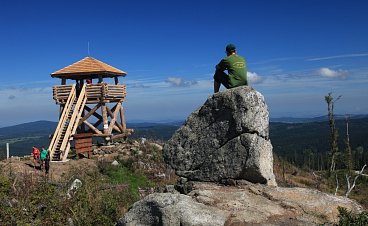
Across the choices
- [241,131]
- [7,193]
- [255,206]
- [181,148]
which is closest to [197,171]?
[181,148]

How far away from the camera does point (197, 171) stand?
320 inches

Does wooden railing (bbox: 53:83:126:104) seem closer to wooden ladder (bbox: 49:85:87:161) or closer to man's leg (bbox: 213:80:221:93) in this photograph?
wooden ladder (bbox: 49:85:87:161)

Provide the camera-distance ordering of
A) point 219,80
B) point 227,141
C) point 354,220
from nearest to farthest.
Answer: point 354,220
point 227,141
point 219,80

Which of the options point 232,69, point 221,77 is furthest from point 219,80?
point 232,69

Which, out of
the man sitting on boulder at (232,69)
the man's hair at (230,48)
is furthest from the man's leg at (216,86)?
the man's hair at (230,48)

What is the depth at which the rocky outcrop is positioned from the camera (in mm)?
5984

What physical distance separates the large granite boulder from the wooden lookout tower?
14.4m

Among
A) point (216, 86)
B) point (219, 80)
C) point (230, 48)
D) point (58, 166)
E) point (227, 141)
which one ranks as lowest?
point (58, 166)

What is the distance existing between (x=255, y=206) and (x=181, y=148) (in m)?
2.38

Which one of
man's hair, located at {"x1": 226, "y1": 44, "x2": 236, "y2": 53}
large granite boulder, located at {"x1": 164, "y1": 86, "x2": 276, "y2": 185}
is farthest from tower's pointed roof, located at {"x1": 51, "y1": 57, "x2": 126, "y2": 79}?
large granite boulder, located at {"x1": 164, "y1": 86, "x2": 276, "y2": 185}

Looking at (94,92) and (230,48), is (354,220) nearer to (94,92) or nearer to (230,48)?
(230,48)

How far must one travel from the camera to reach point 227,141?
787 centimetres

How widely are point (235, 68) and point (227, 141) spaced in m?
1.59

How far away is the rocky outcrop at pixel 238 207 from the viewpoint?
5.98 meters
